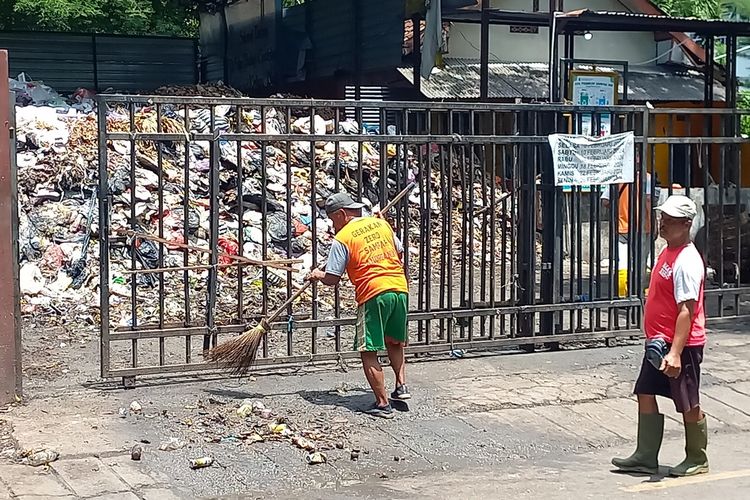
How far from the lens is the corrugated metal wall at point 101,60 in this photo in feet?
65.9

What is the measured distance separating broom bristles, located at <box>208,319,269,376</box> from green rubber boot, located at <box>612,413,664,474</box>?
2864mm

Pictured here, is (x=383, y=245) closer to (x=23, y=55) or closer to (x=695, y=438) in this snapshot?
(x=695, y=438)

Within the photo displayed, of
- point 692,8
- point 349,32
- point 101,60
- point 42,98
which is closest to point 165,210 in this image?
point 42,98

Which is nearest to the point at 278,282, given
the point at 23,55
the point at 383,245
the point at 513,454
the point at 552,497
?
the point at 383,245

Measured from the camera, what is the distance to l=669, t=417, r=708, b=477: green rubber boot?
247 inches

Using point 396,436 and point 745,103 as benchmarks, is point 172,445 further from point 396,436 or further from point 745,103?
point 745,103

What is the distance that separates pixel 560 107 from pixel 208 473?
4970mm

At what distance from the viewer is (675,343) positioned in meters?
5.99

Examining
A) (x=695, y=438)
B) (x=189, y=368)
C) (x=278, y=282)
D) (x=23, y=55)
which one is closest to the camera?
(x=695, y=438)

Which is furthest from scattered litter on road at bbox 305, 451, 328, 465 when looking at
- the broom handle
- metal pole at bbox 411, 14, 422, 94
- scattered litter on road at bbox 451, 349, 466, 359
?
metal pole at bbox 411, 14, 422, 94

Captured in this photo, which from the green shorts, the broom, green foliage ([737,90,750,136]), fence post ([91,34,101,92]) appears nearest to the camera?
the green shorts

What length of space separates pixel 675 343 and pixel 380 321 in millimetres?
2225

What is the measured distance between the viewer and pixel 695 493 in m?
6.04

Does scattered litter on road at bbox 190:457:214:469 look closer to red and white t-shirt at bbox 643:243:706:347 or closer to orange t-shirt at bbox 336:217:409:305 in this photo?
orange t-shirt at bbox 336:217:409:305
